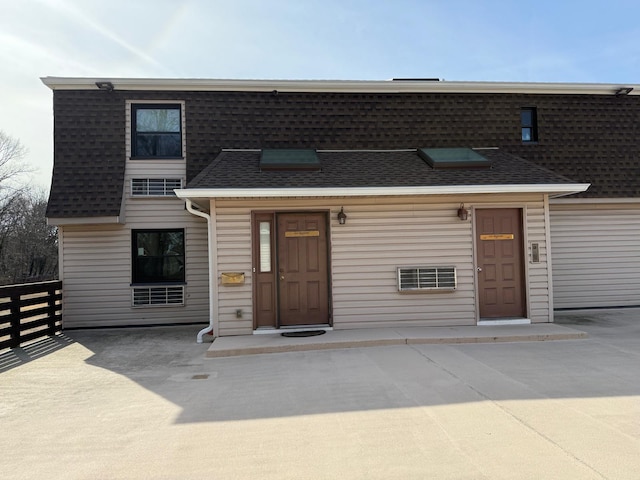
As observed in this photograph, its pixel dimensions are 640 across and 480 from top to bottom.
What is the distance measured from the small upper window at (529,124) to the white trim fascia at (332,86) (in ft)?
1.46

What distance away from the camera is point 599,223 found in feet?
31.8

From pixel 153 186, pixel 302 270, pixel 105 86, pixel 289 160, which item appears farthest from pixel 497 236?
pixel 105 86

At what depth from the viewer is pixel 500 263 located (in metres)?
7.84

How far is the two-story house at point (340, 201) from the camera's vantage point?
7.50m

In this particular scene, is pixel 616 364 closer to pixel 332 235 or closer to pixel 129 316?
pixel 332 235

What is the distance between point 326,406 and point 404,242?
4204 mm

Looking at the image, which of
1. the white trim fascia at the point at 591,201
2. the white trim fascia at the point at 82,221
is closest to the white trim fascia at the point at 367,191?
the white trim fascia at the point at 591,201

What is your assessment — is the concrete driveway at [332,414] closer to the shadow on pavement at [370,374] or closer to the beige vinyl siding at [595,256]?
the shadow on pavement at [370,374]

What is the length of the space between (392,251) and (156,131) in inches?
225

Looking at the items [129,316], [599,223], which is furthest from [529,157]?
[129,316]

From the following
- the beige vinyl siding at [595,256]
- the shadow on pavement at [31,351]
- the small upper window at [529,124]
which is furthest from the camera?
the small upper window at [529,124]

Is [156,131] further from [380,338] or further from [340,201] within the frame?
[380,338]

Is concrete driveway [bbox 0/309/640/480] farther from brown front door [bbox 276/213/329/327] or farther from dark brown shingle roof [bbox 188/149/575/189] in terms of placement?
dark brown shingle roof [bbox 188/149/575/189]

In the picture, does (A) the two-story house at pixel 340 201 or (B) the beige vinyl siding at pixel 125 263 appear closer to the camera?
(A) the two-story house at pixel 340 201
